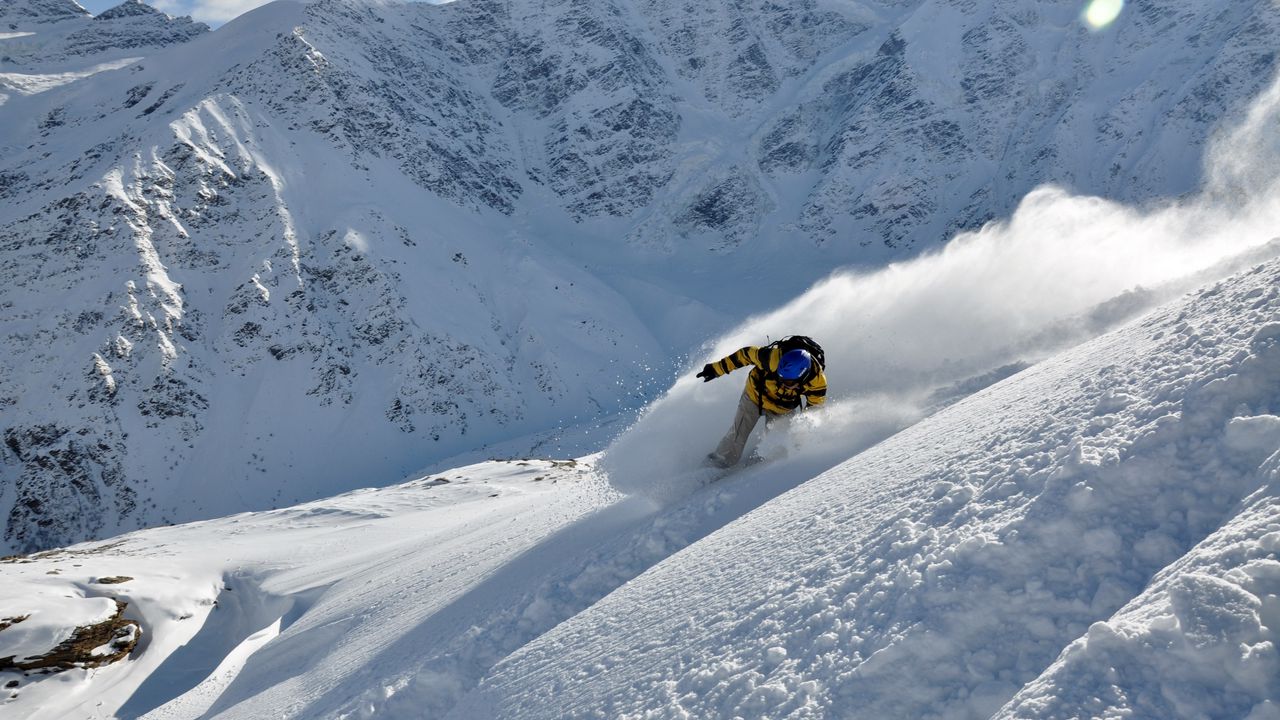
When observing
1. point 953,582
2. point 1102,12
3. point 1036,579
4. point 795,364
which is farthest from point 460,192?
point 1036,579

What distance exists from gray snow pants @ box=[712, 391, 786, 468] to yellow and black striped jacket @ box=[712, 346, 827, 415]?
0.13m

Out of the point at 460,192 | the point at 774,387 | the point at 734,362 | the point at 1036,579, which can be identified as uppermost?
the point at 460,192

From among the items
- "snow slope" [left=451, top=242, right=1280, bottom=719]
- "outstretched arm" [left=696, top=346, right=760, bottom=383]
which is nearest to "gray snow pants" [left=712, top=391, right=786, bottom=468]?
"outstretched arm" [left=696, top=346, right=760, bottom=383]

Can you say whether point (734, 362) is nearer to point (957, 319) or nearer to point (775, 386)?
point (775, 386)

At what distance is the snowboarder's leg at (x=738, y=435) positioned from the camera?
911cm

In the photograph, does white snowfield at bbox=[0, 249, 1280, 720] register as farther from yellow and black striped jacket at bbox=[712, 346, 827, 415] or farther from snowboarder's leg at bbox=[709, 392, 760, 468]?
snowboarder's leg at bbox=[709, 392, 760, 468]

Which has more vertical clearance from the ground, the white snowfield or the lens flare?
the lens flare

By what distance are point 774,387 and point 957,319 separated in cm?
308

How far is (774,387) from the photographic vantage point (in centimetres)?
879

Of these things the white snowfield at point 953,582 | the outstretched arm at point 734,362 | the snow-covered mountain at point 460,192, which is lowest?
the white snowfield at point 953,582

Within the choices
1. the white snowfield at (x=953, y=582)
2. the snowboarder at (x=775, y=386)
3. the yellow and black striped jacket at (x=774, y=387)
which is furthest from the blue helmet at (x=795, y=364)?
the white snowfield at (x=953, y=582)

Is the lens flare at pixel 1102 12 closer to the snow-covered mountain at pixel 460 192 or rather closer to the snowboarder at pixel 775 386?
the snow-covered mountain at pixel 460 192

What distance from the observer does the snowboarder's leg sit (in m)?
9.11

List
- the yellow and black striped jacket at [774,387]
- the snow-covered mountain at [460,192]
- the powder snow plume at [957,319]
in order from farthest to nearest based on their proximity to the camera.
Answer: the snow-covered mountain at [460,192]
the yellow and black striped jacket at [774,387]
the powder snow plume at [957,319]
